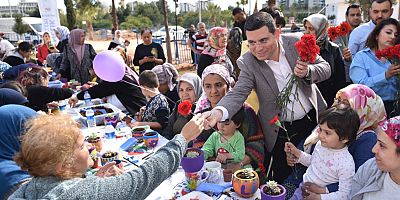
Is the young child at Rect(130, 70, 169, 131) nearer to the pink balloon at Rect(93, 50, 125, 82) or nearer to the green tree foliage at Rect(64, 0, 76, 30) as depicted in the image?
the pink balloon at Rect(93, 50, 125, 82)

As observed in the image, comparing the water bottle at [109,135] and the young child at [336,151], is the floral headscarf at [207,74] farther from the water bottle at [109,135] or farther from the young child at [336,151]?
the young child at [336,151]

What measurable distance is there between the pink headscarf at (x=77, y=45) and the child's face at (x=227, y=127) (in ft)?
13.2

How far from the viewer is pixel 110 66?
353cm

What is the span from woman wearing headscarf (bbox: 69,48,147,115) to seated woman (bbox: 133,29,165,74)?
2.23 meters

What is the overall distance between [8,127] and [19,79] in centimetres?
184

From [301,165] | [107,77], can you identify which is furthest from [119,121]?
[301,165]

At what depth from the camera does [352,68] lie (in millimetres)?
3111

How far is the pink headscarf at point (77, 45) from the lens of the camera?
555 cm

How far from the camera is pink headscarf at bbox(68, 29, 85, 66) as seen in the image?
5.55m

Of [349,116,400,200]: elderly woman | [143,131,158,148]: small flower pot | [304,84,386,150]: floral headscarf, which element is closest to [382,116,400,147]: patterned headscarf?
[349,116,400,200]: elderly woman

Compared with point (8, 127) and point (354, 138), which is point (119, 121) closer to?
point (8, 127)

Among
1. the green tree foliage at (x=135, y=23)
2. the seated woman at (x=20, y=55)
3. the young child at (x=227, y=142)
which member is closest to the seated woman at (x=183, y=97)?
the young child at (x=227, y=142)

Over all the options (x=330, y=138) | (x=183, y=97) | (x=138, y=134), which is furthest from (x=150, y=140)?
(x=330, y=138)

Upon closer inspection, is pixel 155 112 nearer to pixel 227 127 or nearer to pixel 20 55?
pixel 227 127
